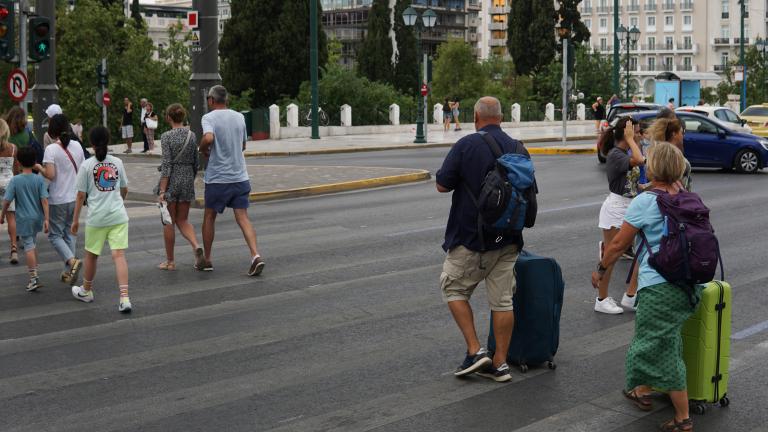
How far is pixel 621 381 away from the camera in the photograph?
22.7ft

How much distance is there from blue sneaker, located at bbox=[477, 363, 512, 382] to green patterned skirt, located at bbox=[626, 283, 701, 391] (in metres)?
1.08

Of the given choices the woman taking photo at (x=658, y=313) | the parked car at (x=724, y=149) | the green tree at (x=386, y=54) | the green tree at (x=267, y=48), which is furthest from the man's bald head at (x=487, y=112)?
the green tree at (x=386, y=54)

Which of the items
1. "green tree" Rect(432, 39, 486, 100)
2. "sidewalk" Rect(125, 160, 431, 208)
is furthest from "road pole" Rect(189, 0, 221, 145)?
"green tree" Rect(432, 39, 486, 100)

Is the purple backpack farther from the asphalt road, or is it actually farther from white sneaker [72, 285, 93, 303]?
white sneaker [72, 285, 93, 303]

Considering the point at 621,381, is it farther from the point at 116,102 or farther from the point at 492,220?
the point at 116,102

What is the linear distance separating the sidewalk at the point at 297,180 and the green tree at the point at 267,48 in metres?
28.1

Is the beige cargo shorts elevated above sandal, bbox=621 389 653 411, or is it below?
above

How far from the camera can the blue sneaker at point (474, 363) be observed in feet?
22.4

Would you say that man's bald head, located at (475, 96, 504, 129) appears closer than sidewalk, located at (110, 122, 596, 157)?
Yes

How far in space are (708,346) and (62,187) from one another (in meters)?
6.90

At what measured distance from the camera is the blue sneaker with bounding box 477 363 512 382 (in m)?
6.85

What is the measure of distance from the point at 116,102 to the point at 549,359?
44.2m

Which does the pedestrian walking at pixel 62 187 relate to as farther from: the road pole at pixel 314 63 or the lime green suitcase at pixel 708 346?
the road pole at pixel 314 63

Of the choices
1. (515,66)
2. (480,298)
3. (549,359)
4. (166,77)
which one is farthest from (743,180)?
(515,66)
